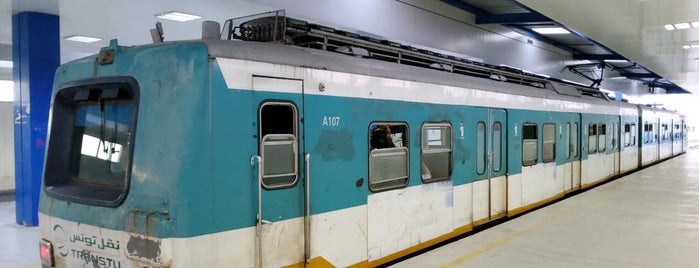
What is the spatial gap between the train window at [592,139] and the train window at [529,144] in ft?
13.3

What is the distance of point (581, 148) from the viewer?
39.7 ft

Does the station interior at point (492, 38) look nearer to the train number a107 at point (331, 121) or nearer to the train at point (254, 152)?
the train at point (254, 152)

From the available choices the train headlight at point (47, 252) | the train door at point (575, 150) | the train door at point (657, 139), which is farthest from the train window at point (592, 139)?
the train headlight at point (47, 252)

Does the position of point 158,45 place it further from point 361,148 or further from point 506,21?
point 506,21

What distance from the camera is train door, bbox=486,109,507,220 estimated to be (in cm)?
780

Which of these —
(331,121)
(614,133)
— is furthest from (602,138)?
(331,121)

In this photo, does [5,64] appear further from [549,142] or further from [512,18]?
[549,142]

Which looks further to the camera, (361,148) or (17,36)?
(17,36)

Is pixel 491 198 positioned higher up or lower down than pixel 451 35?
lower down

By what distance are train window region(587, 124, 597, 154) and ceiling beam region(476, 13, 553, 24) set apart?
3.11 meters

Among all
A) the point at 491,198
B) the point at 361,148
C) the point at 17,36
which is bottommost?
the point at 491,198

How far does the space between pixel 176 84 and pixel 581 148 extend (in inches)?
428

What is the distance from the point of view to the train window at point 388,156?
5.20 m

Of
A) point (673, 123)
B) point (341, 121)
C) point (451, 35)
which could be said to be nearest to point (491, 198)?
point (341, 121)
